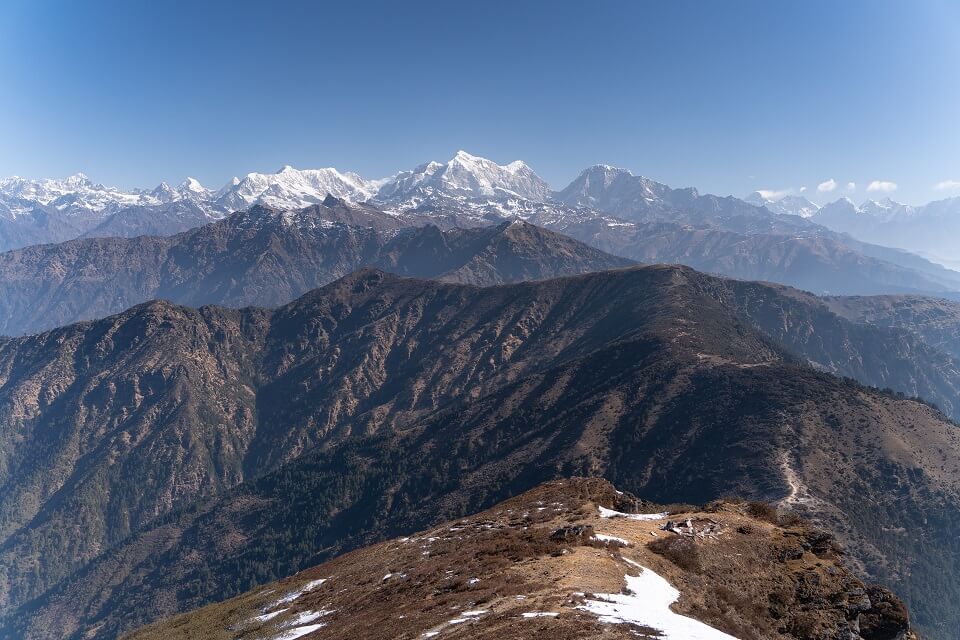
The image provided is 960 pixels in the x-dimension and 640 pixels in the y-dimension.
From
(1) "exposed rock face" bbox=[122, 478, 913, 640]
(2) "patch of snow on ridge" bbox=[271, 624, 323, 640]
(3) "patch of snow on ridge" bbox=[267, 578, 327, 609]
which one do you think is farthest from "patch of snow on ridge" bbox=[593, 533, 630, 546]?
(3) "patch of snow on ridge" bbox=[267, 578, 327, 609]

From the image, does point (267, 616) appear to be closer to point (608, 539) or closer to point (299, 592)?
point (299, 592)

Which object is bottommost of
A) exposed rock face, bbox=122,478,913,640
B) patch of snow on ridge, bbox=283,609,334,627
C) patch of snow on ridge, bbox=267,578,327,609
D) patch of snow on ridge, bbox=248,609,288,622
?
patch of snow on ridge, bbox=267,578,327,609

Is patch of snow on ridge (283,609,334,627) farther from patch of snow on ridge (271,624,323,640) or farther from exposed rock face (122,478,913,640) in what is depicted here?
→ patch of snow on ridge (271,624,323,640)

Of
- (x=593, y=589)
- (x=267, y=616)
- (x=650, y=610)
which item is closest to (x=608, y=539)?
(x=593, y=589)

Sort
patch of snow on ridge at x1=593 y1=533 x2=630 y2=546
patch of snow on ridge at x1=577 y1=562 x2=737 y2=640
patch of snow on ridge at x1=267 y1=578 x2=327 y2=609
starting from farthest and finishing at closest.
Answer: patch of snow on ridge at x1=267 y1=578 x2=327 y2=609, patch of snow on ridge at x1=593 y1=533 x2=630 y2=546, patch of snow on ridge at x1=577 y1=562 x2=737 y2=640

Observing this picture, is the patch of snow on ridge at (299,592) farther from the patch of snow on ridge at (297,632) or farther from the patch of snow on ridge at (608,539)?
the patch of snow on ridge at (608,539)

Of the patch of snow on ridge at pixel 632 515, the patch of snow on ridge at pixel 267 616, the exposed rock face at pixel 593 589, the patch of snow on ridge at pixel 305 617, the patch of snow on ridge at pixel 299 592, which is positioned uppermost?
the exposed rock face at pixel 593 589

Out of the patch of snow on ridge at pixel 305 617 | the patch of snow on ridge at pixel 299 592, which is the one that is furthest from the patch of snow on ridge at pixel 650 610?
the patch of snow on ridge at pixel 299 592
